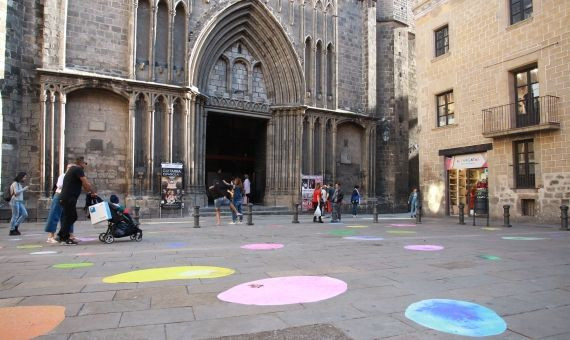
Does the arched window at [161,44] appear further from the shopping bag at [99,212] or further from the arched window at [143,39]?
the shopping bag at [99,212]

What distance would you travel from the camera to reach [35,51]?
54.8 feet

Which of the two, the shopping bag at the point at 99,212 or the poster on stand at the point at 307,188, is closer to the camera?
the shopping bag at the point at 99,212

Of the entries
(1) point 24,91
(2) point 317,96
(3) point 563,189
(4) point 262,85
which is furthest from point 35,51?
(3) point 563,189

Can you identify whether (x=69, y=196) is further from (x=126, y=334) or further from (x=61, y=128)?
(x=61, y=128)

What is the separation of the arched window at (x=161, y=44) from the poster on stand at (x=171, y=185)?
4092 millimetres

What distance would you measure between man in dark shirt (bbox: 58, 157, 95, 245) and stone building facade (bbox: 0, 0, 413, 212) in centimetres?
903

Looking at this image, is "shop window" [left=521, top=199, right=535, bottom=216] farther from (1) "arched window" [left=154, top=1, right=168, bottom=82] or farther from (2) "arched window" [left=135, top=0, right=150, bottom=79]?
(2) "arched window" [left=135, top=0, right=150, bottom=79]

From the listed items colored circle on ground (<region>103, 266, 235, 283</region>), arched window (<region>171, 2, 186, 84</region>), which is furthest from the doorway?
colored circle on ground (<region>103, 266, 235, 283</region>)

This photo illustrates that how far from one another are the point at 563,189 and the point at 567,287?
11800 millimetres

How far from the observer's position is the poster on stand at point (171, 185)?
1805 centimetres

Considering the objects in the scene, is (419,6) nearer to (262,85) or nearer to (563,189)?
(262,85)

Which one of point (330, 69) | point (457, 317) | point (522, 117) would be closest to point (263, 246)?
point (457, 317)

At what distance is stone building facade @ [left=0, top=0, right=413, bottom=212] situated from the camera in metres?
16.6

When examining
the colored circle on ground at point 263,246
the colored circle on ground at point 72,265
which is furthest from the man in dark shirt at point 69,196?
the colored circle on ground at point 263,246
